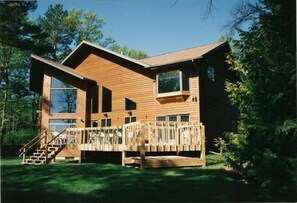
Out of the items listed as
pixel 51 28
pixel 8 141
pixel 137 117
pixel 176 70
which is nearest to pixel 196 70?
pixel 176 70

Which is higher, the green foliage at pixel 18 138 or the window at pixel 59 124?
the window at pixel 59 124

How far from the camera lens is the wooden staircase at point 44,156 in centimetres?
1456

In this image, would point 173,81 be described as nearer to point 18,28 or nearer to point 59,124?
point 59,124

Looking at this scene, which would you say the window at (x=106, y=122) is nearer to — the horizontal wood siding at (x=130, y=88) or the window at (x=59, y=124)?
the horizontal wood siding at (x=130, y=88)

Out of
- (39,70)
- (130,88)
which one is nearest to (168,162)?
(130,88)

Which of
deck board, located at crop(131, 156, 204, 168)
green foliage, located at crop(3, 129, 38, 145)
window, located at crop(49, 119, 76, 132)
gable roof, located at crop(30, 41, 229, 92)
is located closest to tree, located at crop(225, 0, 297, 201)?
deck board, located at crop(131, 156, 204, 168)

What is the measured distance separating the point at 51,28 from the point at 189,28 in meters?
24.5

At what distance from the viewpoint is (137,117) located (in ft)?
63.1

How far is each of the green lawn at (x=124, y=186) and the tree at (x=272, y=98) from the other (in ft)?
2.41

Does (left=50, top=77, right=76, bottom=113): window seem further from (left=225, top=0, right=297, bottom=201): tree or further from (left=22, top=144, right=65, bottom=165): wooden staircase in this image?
(left=225, top=0, right=297, bottom=201): tree

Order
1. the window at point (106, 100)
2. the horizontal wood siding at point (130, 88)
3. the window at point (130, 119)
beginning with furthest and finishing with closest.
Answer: the window at point (106, 100) → the window at point (130, 119) → the horizontal wood siding at point (130, 88)

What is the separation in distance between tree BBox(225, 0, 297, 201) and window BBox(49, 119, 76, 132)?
567 inches

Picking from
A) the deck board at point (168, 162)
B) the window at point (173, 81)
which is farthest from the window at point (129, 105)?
the deck board at point (168, 162)

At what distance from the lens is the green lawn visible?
6.79 meters
